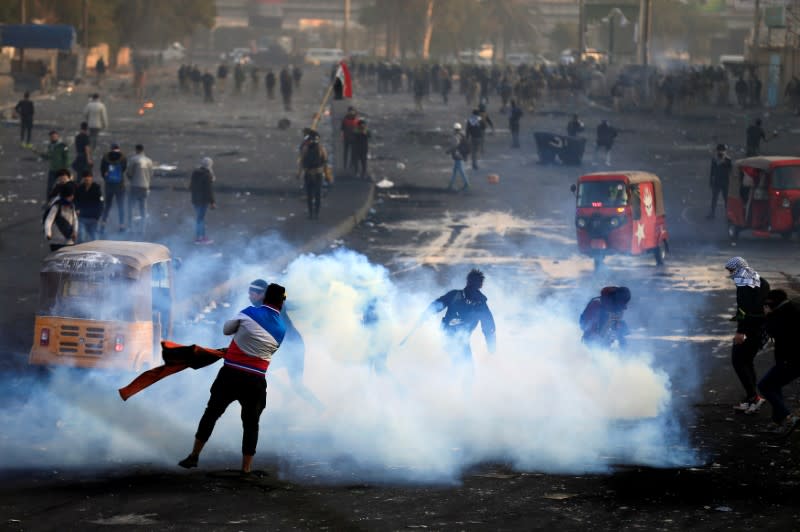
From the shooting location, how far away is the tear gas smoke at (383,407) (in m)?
11.9

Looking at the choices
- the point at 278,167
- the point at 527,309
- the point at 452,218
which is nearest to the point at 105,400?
the point at 527,309

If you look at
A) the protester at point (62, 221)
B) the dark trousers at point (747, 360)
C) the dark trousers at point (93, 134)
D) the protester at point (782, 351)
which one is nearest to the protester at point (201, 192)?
the protester at point (62, 221)

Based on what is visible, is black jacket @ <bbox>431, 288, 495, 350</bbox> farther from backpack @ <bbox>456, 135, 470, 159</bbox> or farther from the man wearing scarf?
backpack @ <bbox>456, 135, 470, 159</bbox>

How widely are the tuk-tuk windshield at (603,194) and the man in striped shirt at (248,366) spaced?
46.9ft

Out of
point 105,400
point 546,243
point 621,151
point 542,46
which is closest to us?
point 105,400

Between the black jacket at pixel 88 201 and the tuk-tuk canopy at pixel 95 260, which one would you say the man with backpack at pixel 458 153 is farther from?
the tuk-tuk canopy at pixel 95 260

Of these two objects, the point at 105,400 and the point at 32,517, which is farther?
the point at 105,400

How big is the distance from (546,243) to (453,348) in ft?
44.7

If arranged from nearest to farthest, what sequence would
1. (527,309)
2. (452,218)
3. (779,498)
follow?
(779,498) → (527,309) → (452,218)

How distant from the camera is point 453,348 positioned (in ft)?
47.0

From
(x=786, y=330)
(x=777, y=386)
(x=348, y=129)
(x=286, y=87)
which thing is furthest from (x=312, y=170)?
(x=286, y=87)

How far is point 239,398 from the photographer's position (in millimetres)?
10867

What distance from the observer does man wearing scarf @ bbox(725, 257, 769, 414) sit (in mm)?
13906

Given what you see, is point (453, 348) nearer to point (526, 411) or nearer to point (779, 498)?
point (526, 411)
